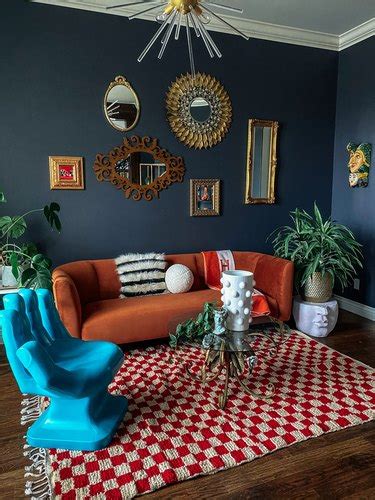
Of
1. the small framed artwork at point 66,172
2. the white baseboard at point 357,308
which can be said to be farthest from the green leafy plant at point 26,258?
the white baseboard at point 357,308

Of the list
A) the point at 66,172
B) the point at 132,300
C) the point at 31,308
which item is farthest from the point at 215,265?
the point at 31,308

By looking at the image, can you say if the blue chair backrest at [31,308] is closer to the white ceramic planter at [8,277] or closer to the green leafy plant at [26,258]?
the green leafy plant at [26,258]

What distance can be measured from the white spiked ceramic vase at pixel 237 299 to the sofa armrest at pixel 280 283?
3.58ft

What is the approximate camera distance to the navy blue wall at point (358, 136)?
Answer: 3793mm

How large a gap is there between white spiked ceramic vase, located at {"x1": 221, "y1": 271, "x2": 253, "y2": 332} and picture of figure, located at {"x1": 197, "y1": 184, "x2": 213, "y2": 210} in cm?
171

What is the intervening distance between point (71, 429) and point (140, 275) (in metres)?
1.61

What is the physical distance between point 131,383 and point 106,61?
275cm

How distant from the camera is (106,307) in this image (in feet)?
9.66

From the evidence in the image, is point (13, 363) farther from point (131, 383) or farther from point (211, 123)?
point (211, 123)

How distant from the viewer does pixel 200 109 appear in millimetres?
3686

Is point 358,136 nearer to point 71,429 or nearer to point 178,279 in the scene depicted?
point 178,279

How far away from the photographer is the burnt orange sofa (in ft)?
8.97

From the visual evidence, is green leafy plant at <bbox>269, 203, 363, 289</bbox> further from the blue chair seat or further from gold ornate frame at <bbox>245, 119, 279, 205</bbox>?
the blue chair seat

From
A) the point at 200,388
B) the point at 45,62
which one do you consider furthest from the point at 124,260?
the point at 45,62
